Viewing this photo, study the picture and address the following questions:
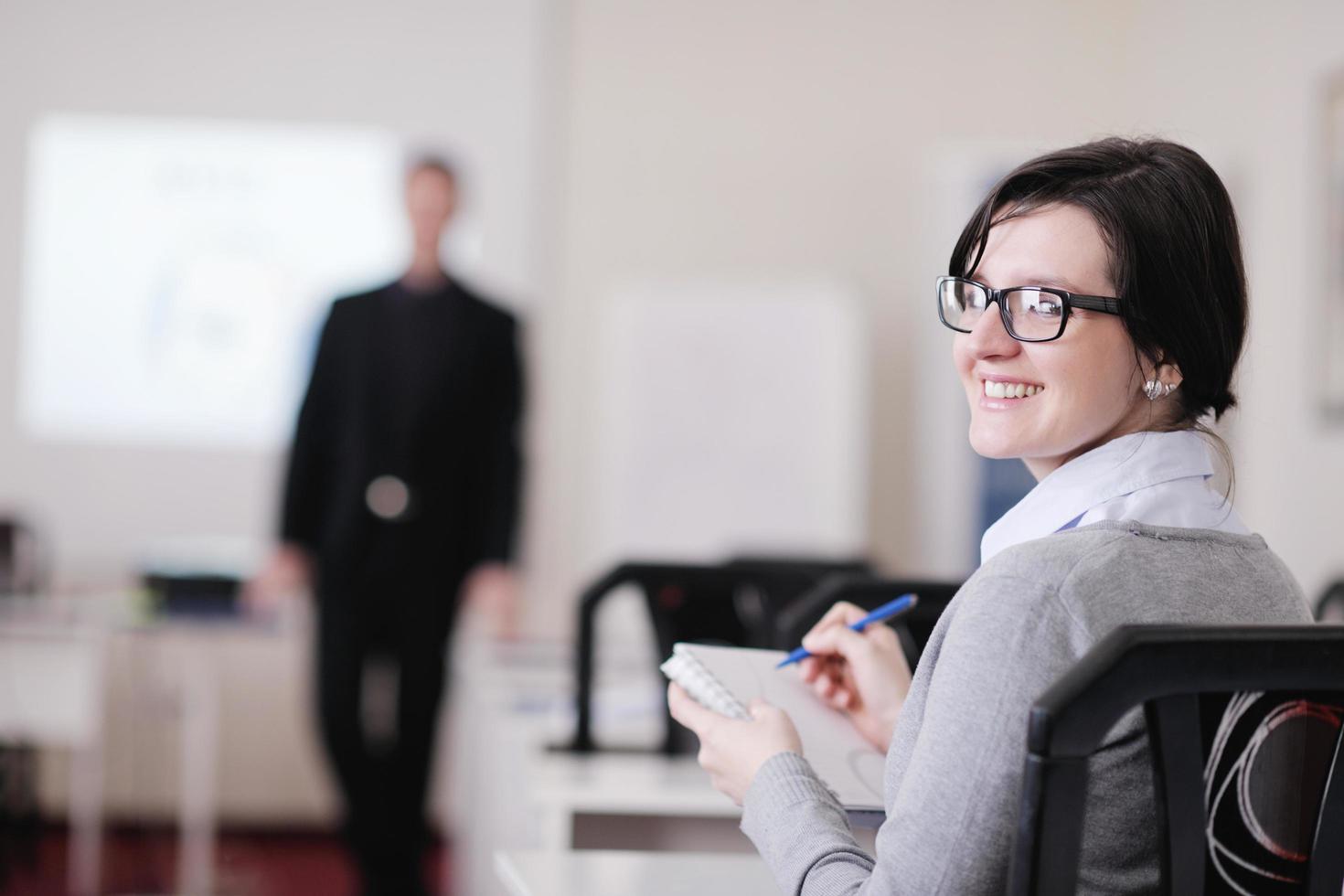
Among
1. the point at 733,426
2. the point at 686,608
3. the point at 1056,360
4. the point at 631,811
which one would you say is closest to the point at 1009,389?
the point at 1056,360

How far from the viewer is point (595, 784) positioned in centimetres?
191

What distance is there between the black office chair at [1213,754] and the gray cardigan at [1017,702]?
2.8 inches

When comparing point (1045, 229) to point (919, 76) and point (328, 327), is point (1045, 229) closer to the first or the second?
point (328, 327)

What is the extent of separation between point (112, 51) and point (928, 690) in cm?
510

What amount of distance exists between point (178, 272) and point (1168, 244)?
4803 millimetres

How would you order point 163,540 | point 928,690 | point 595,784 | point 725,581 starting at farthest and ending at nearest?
point 163,540, point 725,581, point 595,784, point 928,690

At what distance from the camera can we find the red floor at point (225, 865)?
14.5 ft

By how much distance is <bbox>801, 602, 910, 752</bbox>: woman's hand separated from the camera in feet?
4.51

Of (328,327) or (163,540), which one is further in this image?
(163,540)

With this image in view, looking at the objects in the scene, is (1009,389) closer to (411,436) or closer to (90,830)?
(411,436)

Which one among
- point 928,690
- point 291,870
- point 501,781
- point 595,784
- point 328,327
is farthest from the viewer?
point 291,870

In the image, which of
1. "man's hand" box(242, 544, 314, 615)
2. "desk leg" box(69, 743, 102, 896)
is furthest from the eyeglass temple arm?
"desk leg" box(69, 743, 102, 896)

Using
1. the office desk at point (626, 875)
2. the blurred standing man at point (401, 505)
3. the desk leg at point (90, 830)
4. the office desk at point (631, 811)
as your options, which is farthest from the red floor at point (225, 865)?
the office desk at point (626, 875)

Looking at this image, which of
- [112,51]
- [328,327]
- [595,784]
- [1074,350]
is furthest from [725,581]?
[112,51]
